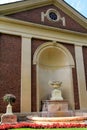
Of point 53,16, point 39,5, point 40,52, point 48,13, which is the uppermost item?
point 39,5

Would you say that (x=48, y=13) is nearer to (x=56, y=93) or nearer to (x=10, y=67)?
(x=10, y=67)

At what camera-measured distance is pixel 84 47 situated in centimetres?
1611

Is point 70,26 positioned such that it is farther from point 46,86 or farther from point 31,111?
point 31,111

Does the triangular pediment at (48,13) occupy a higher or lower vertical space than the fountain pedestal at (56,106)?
higher

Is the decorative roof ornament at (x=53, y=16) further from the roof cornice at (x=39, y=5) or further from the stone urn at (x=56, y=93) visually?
the stone urn at (x=56, y=93)

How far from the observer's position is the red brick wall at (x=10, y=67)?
12070 mm

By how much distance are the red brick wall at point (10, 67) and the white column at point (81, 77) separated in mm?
5053

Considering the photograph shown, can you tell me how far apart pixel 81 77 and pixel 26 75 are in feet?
15.7

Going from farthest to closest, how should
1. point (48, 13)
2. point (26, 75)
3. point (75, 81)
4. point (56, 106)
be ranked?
point (48, 13), point (75, 81), point (26, 75), point (56, 106)

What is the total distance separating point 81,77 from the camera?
48.1 feet

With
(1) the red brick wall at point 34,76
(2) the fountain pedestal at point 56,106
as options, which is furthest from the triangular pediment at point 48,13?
(2) the fountain pedestal at point 56,106

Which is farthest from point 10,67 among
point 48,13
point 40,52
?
point 48,13

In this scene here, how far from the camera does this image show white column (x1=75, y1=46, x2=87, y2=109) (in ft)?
46.1

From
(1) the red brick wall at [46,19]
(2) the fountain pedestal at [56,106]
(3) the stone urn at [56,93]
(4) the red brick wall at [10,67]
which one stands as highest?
(1) the red brick wall at [46,19]
